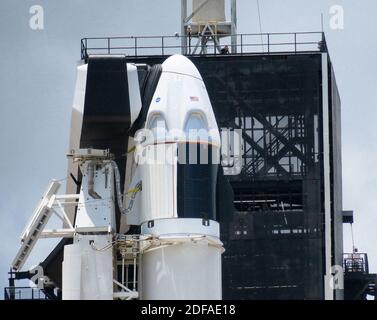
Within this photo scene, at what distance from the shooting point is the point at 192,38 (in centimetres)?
9275

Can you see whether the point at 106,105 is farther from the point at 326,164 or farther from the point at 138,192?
the point at 326,164

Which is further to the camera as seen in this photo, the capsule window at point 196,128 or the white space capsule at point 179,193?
the capsule window at point 196,128

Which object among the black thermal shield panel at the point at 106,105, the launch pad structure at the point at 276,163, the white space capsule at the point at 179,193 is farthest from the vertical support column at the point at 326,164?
the black thermal shield panel at the point at 106,105

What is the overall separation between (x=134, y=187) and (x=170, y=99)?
3.01 meters

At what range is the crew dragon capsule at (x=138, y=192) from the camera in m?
61.6

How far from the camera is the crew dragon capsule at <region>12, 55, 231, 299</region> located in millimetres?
61594

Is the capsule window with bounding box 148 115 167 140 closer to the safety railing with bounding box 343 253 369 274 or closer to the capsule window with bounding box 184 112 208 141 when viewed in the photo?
the capsule window with bounding box 184 112 208 141

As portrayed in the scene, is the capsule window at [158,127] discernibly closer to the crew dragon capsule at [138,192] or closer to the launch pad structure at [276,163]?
the crew dragon capsule at [138,192]

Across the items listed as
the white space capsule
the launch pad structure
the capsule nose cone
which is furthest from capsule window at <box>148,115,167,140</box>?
the launch pad structure

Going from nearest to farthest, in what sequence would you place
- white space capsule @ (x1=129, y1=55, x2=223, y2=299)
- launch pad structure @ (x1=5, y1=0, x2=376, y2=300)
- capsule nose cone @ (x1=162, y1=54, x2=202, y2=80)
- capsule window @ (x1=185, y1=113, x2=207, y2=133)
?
1. white space capsule @ (x1=129, y1=55, x2=223, y2=299)
2. capsule window @ (x1=185, y1=113, x2=207, y2=133)
3. capsule nose cone @ (x1=162, y1=54, x2=202, y2=80)
4. launch pad structure @ (x1=5, y1=0, x2=376, y2=300)

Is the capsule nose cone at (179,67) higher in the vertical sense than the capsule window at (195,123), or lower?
higher

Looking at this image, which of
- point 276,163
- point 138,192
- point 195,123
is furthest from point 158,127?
point 276,163
